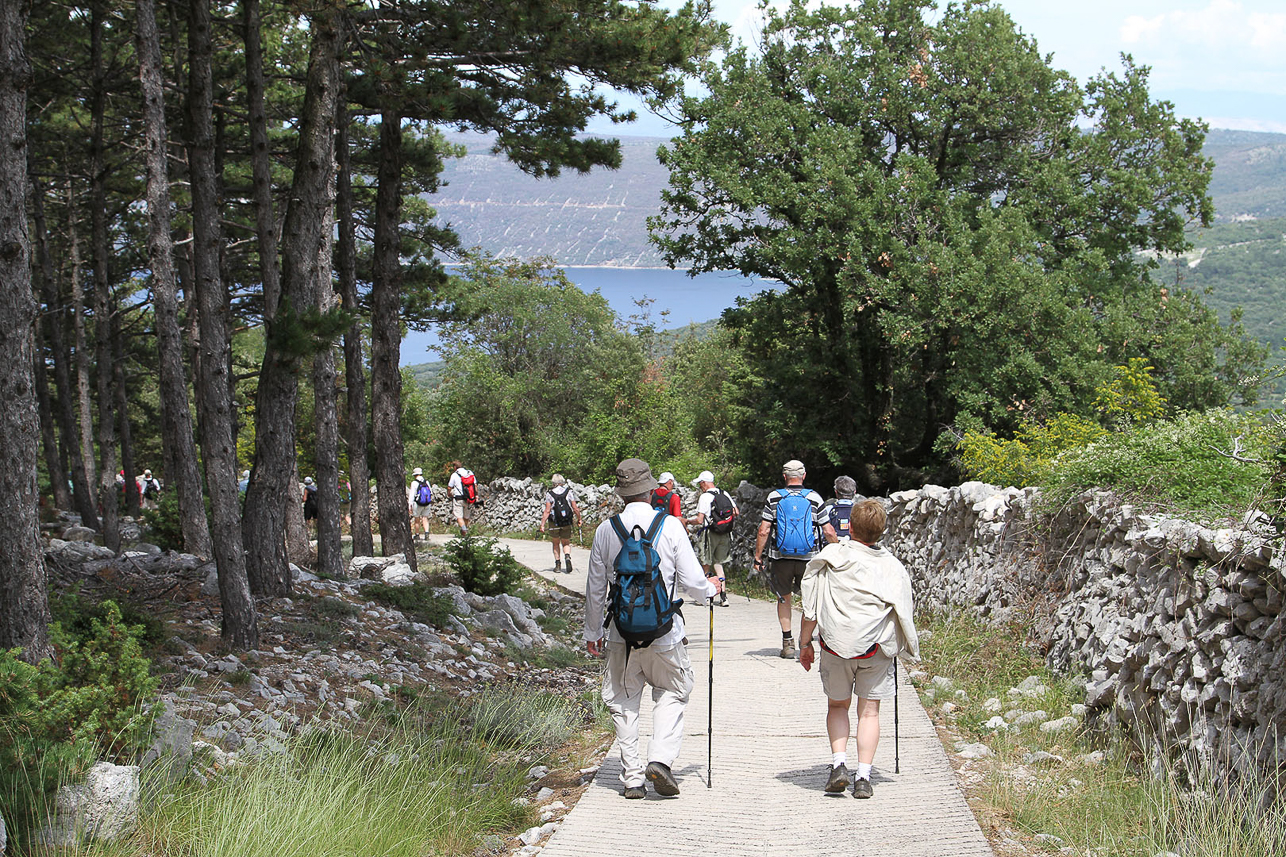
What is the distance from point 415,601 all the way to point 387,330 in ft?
16.7

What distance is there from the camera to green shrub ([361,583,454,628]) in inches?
451

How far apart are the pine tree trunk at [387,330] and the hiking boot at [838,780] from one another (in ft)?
35.1

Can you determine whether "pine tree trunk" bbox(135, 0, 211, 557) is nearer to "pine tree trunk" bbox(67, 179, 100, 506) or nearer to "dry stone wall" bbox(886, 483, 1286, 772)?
"pine tree trunk" bbox(67, 179, 100, 506)

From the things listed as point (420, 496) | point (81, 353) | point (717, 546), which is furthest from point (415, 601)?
point (81, 353)

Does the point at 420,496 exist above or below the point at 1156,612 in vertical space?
below

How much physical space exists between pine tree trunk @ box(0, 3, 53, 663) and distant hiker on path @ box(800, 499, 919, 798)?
14.5 feet

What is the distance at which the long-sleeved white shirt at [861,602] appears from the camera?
227 inches

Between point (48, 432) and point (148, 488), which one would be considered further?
point (148, 488)

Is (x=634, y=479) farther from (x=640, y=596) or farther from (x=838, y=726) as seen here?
(x=838, y=726)

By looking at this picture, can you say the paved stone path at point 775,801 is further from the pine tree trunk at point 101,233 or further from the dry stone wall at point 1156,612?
the pine tree trunk at point 101,233

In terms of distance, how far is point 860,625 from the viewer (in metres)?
5.76

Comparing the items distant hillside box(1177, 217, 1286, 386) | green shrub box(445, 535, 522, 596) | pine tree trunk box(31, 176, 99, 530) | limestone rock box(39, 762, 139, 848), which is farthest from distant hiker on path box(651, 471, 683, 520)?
distant hillside box(1177, 217, 1286, 386)

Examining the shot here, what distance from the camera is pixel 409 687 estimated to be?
873 centimetres

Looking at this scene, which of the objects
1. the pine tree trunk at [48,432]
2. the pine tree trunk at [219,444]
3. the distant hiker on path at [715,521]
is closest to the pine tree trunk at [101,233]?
the pine tree trunk at [48,432]
